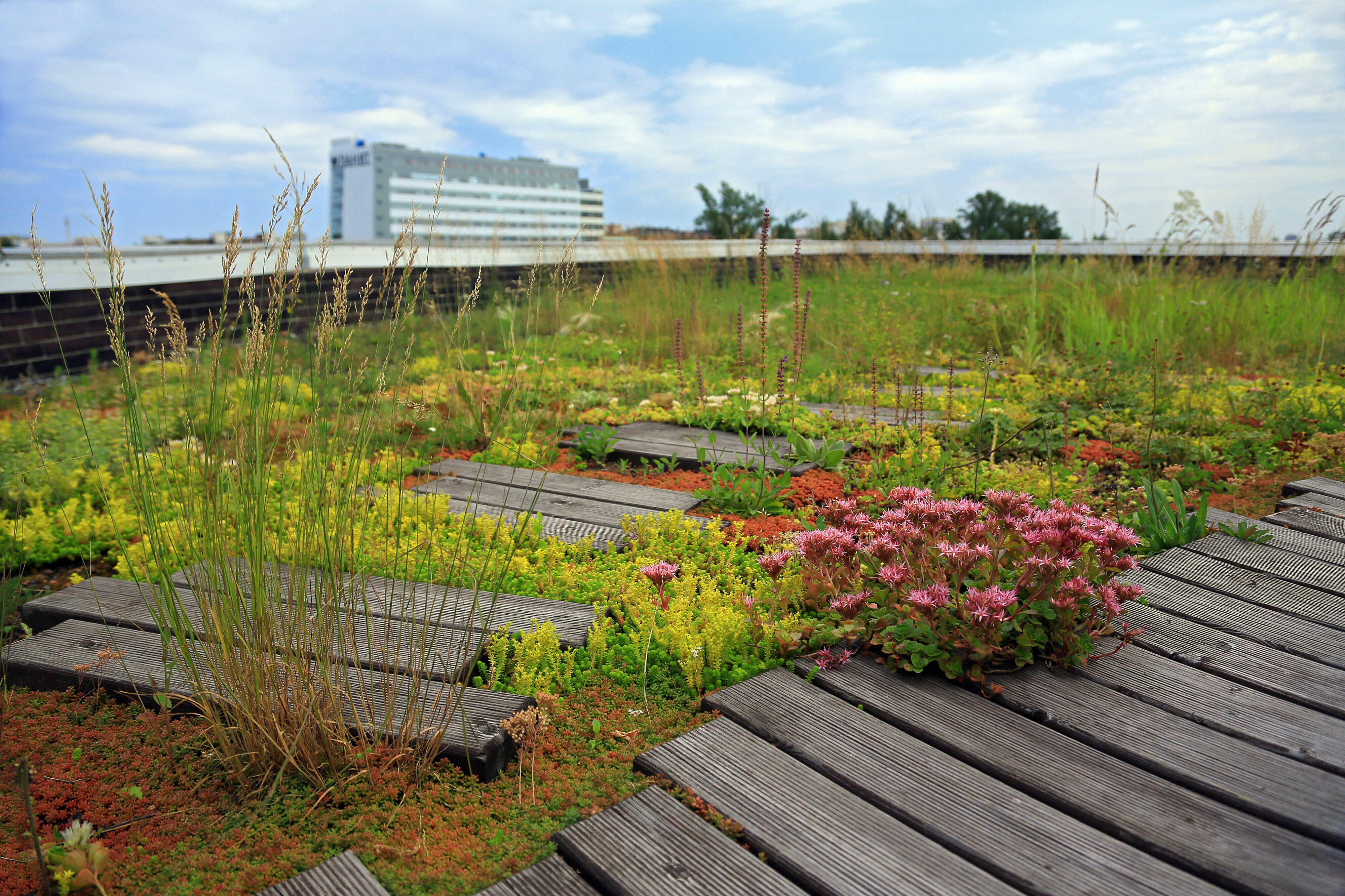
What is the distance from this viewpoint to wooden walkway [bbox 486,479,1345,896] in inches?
47.9

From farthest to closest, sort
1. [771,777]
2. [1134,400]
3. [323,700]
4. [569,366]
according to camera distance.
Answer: [569,366]
[1134,400]
[323,700]
[771,777]

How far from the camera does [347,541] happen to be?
2324 millimetres

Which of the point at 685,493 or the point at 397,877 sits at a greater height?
the point at 685,493

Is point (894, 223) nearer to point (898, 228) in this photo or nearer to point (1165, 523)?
point (898, 228)

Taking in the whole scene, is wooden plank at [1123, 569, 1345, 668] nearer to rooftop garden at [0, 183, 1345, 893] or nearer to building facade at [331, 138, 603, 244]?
rooftop garden at [0, 183, 1345, 893]

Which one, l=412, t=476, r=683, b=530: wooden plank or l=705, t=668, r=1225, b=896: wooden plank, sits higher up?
l=412, t=476, r=683, b=530: wooden plank

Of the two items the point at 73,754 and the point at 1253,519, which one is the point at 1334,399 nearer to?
the point at 1253,519

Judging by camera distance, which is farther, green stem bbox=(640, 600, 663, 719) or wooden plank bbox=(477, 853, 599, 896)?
green stem bbox=(640, 600, 663, 719)

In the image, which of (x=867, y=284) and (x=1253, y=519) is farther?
(x=867, y=284)

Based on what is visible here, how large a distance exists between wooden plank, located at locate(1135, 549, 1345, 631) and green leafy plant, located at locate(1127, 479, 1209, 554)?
91 millimetres

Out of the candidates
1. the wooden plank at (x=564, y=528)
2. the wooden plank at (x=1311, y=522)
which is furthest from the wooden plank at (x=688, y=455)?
the wooden plank at (x=1311, y=522)

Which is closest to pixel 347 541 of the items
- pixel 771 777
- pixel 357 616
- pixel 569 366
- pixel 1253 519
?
pixel 357 616

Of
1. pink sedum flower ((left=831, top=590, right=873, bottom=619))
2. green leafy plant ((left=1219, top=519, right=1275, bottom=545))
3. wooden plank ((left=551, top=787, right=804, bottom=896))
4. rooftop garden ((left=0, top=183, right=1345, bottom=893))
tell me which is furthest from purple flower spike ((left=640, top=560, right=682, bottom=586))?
green leafy plant ((left=1219, top=519, right=1275, bottom=545))

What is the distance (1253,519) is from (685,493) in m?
2.10
